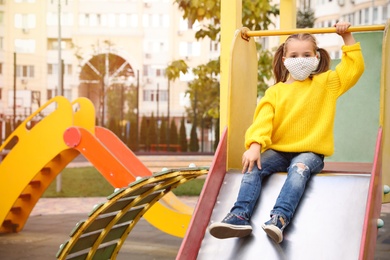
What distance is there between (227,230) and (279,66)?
52.3 inches

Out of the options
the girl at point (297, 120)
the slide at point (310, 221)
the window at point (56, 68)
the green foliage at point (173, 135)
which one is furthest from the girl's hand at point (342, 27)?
the window at point (56, 68)

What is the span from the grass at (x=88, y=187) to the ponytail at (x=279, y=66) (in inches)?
333

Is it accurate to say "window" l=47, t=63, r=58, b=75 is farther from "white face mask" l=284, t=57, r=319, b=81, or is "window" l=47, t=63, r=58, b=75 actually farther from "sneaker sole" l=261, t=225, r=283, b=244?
"sneaker sole" l=261, t=225, r=283, b=244

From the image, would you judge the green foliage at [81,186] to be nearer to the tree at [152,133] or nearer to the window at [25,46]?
the tree at [152,133]

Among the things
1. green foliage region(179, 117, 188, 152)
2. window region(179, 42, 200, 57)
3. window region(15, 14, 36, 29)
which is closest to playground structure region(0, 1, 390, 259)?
green foliage region(179, 117, 188, 152)

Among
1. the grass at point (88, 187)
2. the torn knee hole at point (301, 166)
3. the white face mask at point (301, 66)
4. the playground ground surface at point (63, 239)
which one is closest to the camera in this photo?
the torn knee hole at point (301, 166)

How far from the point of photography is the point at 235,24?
16.9 feet

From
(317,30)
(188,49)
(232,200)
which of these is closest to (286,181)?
(232,200)

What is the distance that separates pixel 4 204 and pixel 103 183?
7.15m

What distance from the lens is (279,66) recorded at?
442 centimetres

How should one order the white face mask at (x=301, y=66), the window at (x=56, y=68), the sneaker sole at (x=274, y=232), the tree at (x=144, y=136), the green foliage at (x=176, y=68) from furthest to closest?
the window at (x=56, y=68) → the tree at (x=144, y=136) → the green foliage at (x=176, y=68) → the white face mask at (x=301, y=66) → the sneaker sole at (x=274, y=232)

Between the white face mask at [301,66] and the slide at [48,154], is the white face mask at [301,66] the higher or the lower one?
the higher one

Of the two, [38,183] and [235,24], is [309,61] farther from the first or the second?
[38,183]

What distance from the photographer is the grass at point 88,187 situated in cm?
1289
